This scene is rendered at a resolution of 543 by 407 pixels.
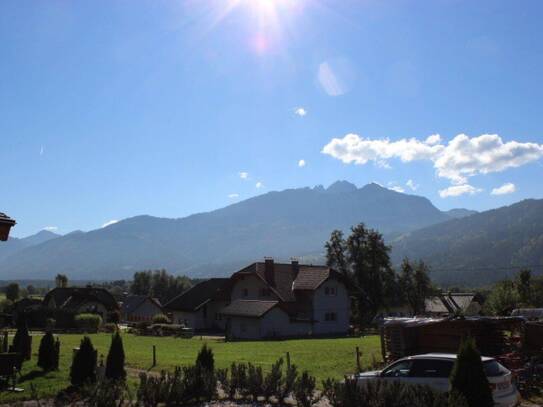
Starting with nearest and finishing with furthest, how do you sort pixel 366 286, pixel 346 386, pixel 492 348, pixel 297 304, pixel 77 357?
pixel 346 386 → pixel 77 357 → pixel 492 348 → pixel 297 304 → pixel 366 286

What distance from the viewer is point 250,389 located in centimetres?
1578

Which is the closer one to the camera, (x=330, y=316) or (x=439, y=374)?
(x=439, y=374)

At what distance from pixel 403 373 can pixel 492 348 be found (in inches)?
350

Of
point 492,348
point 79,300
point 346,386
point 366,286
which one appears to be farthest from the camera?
point 79,300

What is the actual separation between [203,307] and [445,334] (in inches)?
1818

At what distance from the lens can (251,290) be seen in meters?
60.8

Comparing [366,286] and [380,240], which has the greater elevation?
[380,240]

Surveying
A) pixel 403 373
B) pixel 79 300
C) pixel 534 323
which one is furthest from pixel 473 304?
pixel 403 373

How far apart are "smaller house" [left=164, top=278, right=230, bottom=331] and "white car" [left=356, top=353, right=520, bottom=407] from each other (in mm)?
48950

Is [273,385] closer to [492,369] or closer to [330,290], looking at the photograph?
[492,369]

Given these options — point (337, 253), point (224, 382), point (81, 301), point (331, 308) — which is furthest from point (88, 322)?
point (224, 382)

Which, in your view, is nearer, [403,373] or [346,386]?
[346,386]

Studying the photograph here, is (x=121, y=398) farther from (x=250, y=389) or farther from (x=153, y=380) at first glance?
(x=250, y=389)

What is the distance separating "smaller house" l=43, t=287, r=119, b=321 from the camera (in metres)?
85.3
